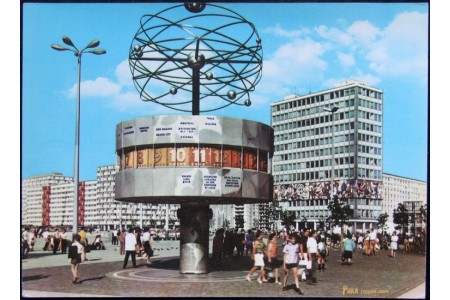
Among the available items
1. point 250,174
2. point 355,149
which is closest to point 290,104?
point 355,149

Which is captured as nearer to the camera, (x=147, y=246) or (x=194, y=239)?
(x=194, y=239)

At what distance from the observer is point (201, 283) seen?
72.5 ft

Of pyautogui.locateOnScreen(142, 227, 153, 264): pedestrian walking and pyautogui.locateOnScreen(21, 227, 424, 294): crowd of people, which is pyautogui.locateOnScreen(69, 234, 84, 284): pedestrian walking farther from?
pyautogui.locateOnScreen(142, 227, 153, 264): pedestrian walking

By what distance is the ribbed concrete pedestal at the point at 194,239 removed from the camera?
960 inches

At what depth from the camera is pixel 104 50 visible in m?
26.6

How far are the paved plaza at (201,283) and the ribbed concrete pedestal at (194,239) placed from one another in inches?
16.9

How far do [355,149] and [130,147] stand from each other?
9917 cm

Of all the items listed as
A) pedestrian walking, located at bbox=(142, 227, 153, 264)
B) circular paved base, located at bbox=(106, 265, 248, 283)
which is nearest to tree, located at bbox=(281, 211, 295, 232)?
pedestrian walking, located at bbox=(142, 227, 153, 264)

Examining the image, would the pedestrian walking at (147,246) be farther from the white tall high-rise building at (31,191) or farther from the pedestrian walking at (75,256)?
the pedestrian walking at (75,256)

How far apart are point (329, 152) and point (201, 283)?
347ft

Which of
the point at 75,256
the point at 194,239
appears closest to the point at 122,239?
the point at 194,239

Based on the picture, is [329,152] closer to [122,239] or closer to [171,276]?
[122,239]
